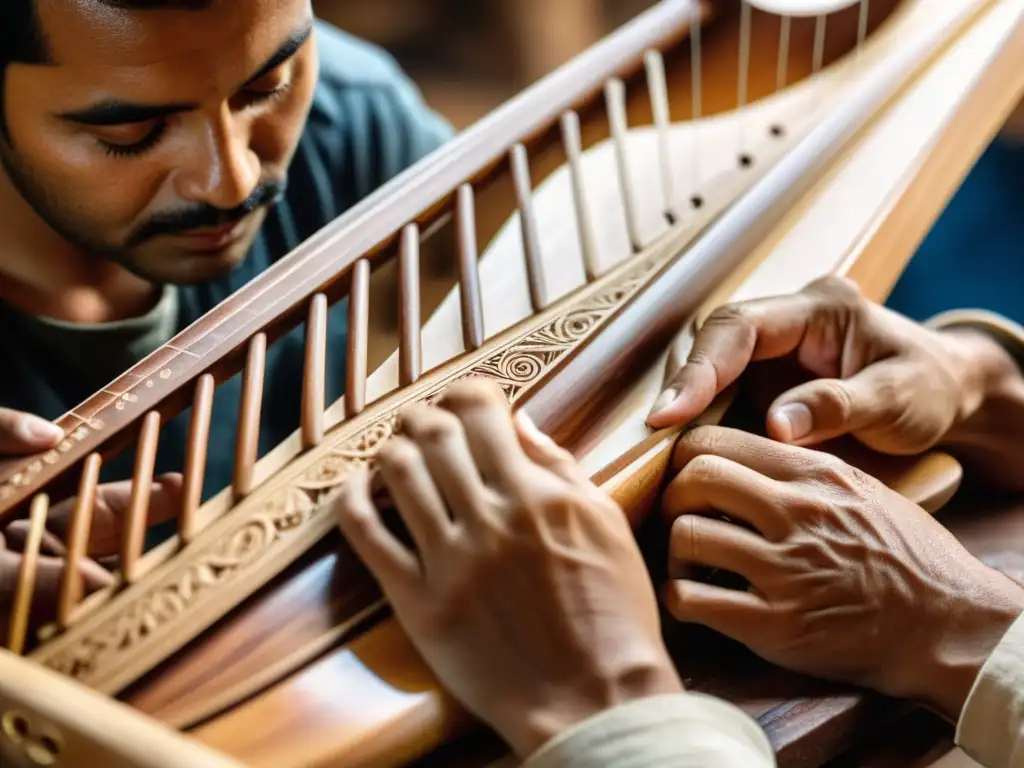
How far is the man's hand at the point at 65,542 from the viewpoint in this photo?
2.19 ft

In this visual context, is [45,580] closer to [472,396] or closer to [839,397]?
[472,396]

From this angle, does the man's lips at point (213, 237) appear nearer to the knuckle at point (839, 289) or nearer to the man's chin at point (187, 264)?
the man's chin at point (187, 264)

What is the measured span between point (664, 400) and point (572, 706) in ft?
0.87

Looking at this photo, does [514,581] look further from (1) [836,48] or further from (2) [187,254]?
(1) [836,48]

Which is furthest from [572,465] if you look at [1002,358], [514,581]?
[1002,358]

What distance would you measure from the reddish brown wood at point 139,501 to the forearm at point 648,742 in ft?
0.89

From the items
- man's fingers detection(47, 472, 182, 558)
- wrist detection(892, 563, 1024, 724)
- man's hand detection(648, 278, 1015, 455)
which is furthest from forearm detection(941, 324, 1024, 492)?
man's fingers detection(47, 472, 182, 558)

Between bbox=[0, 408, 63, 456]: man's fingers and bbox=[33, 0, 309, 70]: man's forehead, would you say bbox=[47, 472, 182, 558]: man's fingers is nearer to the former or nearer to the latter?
bbox=[0, 408, 63, 456]: man's fingers

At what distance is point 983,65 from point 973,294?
19.2 inches

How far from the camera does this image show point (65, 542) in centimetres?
69

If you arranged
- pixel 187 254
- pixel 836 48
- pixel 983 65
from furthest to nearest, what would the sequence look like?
pixel 836 48 → pixel 983 65 → pixel 187 254

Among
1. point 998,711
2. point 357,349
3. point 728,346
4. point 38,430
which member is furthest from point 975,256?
point 38,430

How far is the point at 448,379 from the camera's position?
2.63ft

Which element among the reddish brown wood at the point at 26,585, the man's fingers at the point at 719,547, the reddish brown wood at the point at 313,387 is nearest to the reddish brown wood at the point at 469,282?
the reddish brown wood at the point at 313,387
